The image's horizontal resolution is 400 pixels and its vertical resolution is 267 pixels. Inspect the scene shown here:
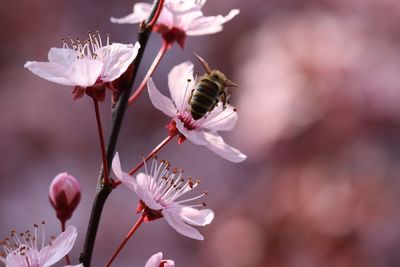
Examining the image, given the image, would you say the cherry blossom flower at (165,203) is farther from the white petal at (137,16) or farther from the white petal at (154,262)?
the white petal at (137,16)

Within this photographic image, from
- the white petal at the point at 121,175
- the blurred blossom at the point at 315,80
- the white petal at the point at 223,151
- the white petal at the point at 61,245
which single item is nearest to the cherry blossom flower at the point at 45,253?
the white petal at the point at 61,245

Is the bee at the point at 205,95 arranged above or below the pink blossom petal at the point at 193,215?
above

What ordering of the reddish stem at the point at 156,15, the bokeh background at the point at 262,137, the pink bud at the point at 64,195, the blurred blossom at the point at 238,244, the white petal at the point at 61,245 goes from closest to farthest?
the white petal at the point at 61,245
the reddish stem at the point at 156,15
the pink bud at the point at 64,195
the bokeh background at the point at 262,137
the blurred blossom at the point at 238,244

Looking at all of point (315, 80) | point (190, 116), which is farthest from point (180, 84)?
point (315, 80)

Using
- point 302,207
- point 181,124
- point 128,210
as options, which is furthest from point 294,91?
point 181,124

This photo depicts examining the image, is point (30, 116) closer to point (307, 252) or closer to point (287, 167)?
point (287, 167)

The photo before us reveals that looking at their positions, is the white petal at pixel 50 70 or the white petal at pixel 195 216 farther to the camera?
the white petal at pixel 195 216

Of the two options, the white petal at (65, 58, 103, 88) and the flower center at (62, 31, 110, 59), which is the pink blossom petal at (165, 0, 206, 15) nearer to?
the flower center at (62, 31, 110, 59)

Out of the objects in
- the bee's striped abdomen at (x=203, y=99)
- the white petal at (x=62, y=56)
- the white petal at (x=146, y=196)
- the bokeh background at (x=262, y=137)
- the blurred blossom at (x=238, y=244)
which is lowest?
the blurred blossom at (x=238, y=244)

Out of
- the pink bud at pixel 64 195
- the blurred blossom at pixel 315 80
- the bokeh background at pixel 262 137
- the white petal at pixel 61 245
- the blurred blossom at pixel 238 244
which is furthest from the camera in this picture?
the blurred blossom at pixel 315 80
